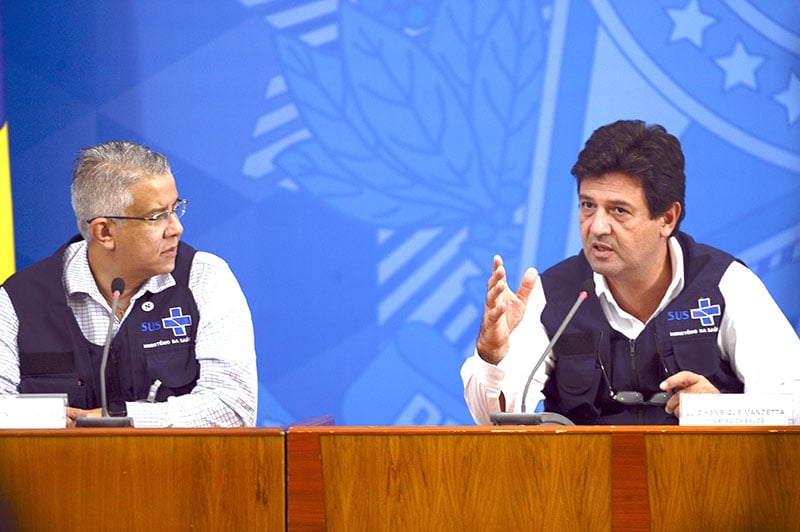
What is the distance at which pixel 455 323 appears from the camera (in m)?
3.60

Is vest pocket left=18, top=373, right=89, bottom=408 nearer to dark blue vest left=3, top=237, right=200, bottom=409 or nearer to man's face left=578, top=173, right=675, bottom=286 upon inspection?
dark blue vest left=3, top=237, right=200, bottom=409

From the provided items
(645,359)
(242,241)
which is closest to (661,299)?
(645,359)

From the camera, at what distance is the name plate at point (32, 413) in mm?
1924

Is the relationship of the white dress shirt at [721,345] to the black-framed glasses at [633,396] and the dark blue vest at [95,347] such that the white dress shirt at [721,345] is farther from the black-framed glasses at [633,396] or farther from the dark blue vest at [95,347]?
the dark blue vest at [95,347]

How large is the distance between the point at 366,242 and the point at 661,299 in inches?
50.0

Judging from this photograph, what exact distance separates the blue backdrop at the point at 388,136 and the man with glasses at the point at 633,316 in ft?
2.83

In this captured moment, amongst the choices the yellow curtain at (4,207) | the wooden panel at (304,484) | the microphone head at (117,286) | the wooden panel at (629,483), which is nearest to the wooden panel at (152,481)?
the wooden panel at (304,484)

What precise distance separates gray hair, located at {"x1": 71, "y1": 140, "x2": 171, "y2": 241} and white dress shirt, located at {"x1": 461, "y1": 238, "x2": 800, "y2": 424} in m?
0.97

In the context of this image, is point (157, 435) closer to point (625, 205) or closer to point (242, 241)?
point (625, 205)

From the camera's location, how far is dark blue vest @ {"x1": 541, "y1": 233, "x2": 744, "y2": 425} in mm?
2531

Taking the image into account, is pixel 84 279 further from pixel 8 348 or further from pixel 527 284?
pixel 527 284

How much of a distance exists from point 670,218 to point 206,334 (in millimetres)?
1269

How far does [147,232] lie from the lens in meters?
2.60

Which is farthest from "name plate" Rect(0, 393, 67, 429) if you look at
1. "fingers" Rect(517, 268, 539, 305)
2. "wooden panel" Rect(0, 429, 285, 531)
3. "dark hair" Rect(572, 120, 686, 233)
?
"dark hair" Rect(572, 120, 686, 233)
